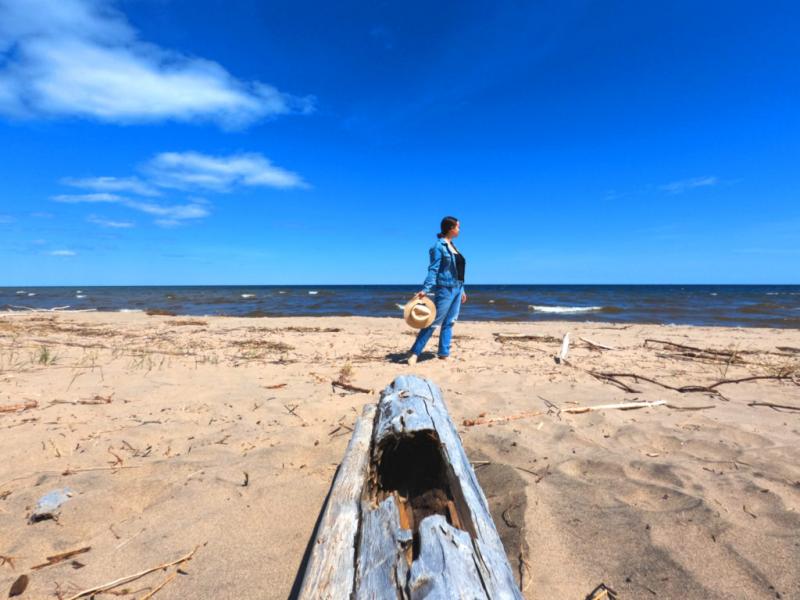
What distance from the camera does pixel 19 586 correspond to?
1.69 m

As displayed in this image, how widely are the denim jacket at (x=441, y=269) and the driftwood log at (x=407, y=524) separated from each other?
3.18m

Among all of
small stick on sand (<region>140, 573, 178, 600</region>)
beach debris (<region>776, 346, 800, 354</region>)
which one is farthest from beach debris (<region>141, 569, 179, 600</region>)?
beach debris (<region>776, 346, 800, 354</region>)

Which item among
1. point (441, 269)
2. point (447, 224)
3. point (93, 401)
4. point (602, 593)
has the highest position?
point (447, 224)

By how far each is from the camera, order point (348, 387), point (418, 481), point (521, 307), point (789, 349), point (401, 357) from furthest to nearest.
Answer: point (521, 307)
point (789, 349)
point (401, 357)
point (348, 387)
point (418, 481)

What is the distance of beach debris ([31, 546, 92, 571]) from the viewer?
1821 millimetres

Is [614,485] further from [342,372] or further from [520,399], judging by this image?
[342,372]

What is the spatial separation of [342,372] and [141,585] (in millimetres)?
3620

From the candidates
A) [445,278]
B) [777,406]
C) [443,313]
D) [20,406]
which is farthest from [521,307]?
[20,406]

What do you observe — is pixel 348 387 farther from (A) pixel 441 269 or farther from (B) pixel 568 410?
(B) pixel 568 410

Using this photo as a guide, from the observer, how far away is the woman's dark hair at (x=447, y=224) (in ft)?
18.4

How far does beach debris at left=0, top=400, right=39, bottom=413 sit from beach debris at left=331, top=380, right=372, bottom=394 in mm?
2764

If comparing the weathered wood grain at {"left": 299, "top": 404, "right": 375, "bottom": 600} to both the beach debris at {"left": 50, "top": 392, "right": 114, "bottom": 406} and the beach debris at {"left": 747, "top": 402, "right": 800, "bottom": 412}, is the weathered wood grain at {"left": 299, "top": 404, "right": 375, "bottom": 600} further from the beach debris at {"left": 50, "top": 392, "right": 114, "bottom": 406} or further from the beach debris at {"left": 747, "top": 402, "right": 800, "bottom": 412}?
the beach debris at {"left": 747, "top": 402, "right": 800, "bottom": 412}

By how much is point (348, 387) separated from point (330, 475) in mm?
1888

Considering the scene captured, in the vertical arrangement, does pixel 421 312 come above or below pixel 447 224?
below
